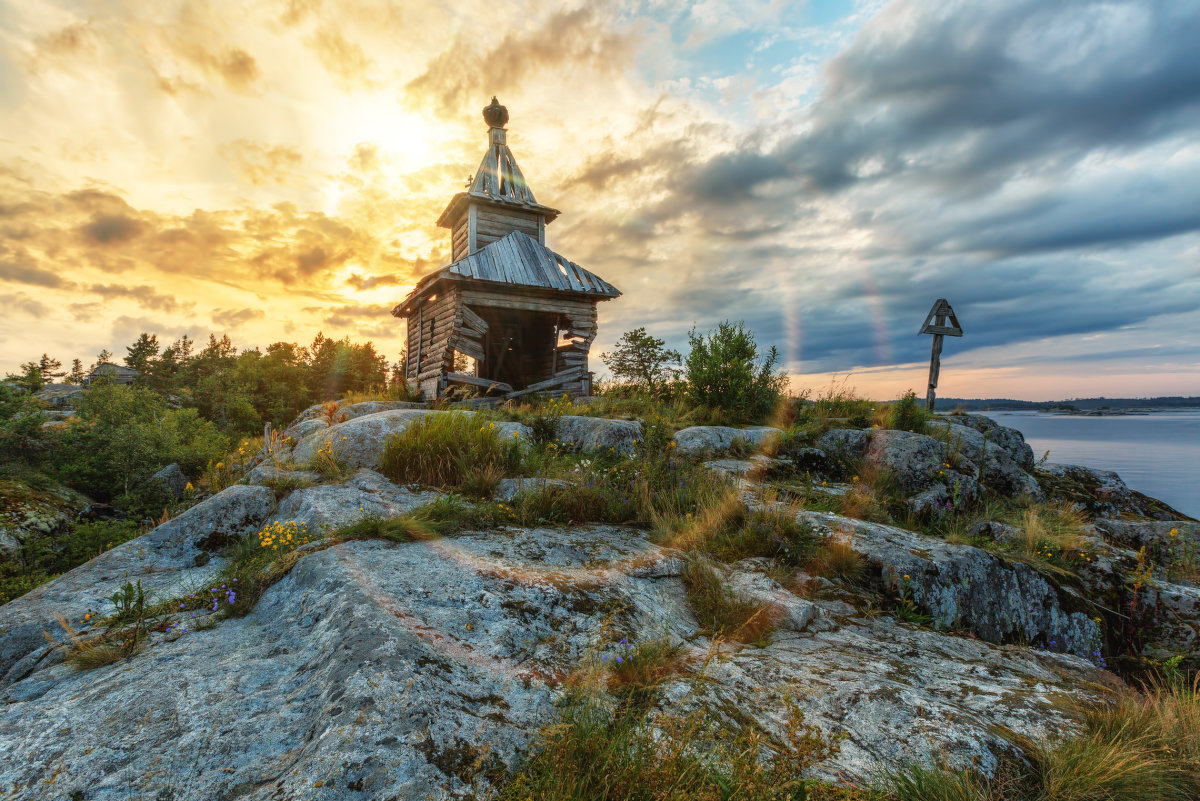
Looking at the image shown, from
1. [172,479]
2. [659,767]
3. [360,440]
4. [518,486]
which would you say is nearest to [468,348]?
[172,479]

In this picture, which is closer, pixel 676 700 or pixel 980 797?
pixel 980 797

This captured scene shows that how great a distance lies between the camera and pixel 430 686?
6.50 feet

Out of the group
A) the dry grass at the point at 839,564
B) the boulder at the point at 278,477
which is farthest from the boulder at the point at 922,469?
the boulder at the point at 278,477

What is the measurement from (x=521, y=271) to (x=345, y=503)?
11.6 meters

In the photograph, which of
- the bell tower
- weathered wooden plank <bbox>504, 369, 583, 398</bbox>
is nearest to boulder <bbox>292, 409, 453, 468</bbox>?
weathered wooden plank <bbox>504, 369, 583, 398</bbox>

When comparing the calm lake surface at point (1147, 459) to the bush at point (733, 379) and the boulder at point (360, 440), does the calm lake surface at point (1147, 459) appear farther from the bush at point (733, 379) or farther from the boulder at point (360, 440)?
the boulder at point (360, 440)

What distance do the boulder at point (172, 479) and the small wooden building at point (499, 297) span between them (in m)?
6.10

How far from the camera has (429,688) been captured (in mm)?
1964

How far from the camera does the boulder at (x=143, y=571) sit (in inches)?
109

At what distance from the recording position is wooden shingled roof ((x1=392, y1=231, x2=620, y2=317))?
45.3 feet

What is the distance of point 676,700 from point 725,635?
3.47 ft

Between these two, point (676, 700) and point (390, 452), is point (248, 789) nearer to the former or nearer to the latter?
point (676, 700)

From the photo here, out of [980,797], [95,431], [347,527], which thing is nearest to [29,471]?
[95,431]

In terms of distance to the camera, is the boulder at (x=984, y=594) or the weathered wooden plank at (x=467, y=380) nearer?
the boulder at (x=984, y=594)
